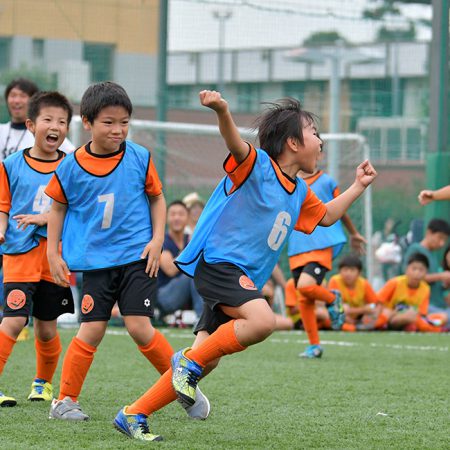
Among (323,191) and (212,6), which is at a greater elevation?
(212,6)

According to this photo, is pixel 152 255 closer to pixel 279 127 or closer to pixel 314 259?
pixel 279 127

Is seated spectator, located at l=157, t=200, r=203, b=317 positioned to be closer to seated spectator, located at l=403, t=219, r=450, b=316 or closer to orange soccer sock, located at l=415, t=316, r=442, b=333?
orange soccer sock, located at l=415, t=316, r=442, b=333

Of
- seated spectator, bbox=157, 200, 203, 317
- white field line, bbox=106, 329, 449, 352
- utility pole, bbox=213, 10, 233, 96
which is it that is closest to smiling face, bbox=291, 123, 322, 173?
white field line, bbox=106, 329, 449, 352

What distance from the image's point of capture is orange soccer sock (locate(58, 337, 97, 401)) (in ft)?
16.1

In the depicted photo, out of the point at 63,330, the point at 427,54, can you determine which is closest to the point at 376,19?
the point at 427,54

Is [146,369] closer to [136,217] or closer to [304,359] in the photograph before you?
[304,359]

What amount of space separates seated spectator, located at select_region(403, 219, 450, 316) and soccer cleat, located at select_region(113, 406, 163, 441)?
759 cm

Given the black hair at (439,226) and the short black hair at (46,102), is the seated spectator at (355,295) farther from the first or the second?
the short black hair at (46,102)

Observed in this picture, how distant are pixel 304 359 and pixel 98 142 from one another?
3.50m

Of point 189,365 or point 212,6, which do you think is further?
point 212,6

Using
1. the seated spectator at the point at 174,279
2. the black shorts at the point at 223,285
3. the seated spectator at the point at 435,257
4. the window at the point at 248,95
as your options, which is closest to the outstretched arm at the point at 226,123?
the black shorts at the point at 223,285

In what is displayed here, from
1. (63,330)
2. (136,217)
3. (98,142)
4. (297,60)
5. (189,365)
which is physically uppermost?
(297,60)

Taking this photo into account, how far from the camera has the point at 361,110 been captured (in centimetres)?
1428

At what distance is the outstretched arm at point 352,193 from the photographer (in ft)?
16.1
